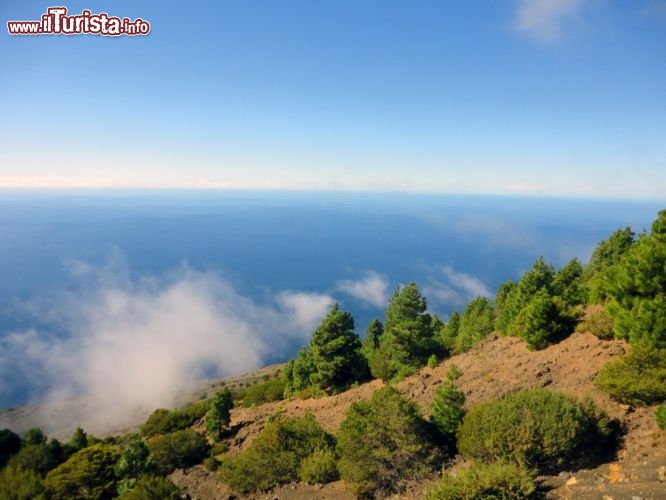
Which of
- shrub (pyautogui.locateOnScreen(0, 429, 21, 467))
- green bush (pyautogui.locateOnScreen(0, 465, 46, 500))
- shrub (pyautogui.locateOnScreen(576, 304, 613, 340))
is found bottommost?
shrub (pyautogui.locateOnScreen(0, 429, 21, 467))

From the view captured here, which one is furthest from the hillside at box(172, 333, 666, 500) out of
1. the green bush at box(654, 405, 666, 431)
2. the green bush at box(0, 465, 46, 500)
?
the green bush at box(0, 465, 46, 500)

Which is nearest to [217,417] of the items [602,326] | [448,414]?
[448,414]

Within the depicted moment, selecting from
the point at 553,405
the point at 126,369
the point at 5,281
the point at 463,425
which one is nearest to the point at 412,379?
the point at 463,425

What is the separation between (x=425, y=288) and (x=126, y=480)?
185m

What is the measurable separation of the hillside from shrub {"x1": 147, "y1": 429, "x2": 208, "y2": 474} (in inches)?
52.7

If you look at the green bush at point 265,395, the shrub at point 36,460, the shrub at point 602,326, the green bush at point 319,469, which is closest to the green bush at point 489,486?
the green bush at point 319,469

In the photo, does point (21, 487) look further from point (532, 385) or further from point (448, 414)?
point (532, 385)

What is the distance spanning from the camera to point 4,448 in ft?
83.7

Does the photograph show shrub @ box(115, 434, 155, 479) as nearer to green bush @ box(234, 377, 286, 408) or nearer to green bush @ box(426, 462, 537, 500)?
green bush @ box(426, 462, 537, 500)

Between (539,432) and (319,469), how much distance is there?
368 inches

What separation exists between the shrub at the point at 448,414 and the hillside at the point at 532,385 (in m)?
2.85

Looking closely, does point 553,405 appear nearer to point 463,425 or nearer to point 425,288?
point 463,425

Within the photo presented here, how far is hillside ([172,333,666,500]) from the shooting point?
1058 centimetres

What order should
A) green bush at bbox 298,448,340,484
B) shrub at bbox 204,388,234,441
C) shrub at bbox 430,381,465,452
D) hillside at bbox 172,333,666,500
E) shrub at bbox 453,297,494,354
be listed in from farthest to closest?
shrub at bbox 453,297,494,354, shrub at bbox 204,388,234,441, shrub at bbox 430,381,465,452, green bush at bbox 298,448,340,484, hillside at bbox 172,333,666,500
